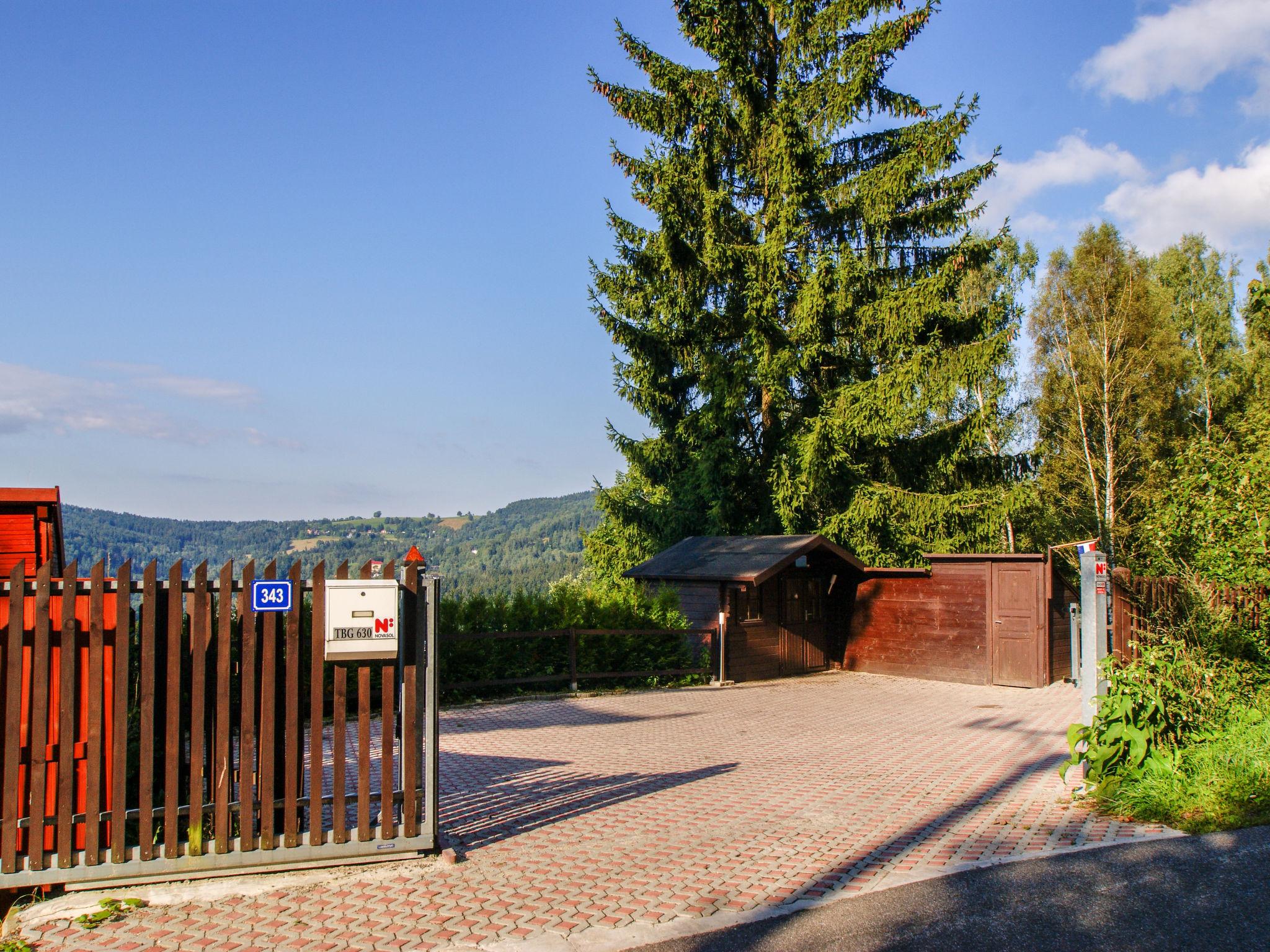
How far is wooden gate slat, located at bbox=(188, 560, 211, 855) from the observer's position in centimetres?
530

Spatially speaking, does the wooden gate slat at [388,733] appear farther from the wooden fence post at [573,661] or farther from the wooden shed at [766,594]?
the wooden shed at [766,594]

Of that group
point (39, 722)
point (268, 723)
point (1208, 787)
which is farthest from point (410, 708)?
point (1208, 787)

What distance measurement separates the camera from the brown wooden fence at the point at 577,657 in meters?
14.1

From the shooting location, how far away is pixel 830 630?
1986 centimetres

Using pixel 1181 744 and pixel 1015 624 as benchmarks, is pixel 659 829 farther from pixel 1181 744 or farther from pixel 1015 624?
pixel 1015 624

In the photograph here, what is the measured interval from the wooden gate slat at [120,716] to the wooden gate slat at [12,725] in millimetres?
443

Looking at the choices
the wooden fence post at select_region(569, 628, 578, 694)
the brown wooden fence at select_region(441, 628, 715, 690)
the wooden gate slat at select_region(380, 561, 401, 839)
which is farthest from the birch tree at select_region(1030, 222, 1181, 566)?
the wooden gate slat at select_region(380, 561, 401, 839)

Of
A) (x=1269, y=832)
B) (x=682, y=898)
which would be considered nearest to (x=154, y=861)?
(x=682, y=898)

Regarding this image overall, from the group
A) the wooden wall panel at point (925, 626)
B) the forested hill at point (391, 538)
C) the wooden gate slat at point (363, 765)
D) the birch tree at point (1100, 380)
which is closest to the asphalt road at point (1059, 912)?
the wooden gate slat at point (363, 765)

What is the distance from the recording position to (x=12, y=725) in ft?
16.2

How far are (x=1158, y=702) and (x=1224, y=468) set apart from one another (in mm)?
3742

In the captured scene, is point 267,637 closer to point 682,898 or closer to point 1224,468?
point 682,898

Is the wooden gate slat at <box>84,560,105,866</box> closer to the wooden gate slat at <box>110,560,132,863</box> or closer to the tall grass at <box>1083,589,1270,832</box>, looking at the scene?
the wooden gate slat at <box>110,560,132,863</box>

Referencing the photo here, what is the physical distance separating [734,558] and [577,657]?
4.23 metres
